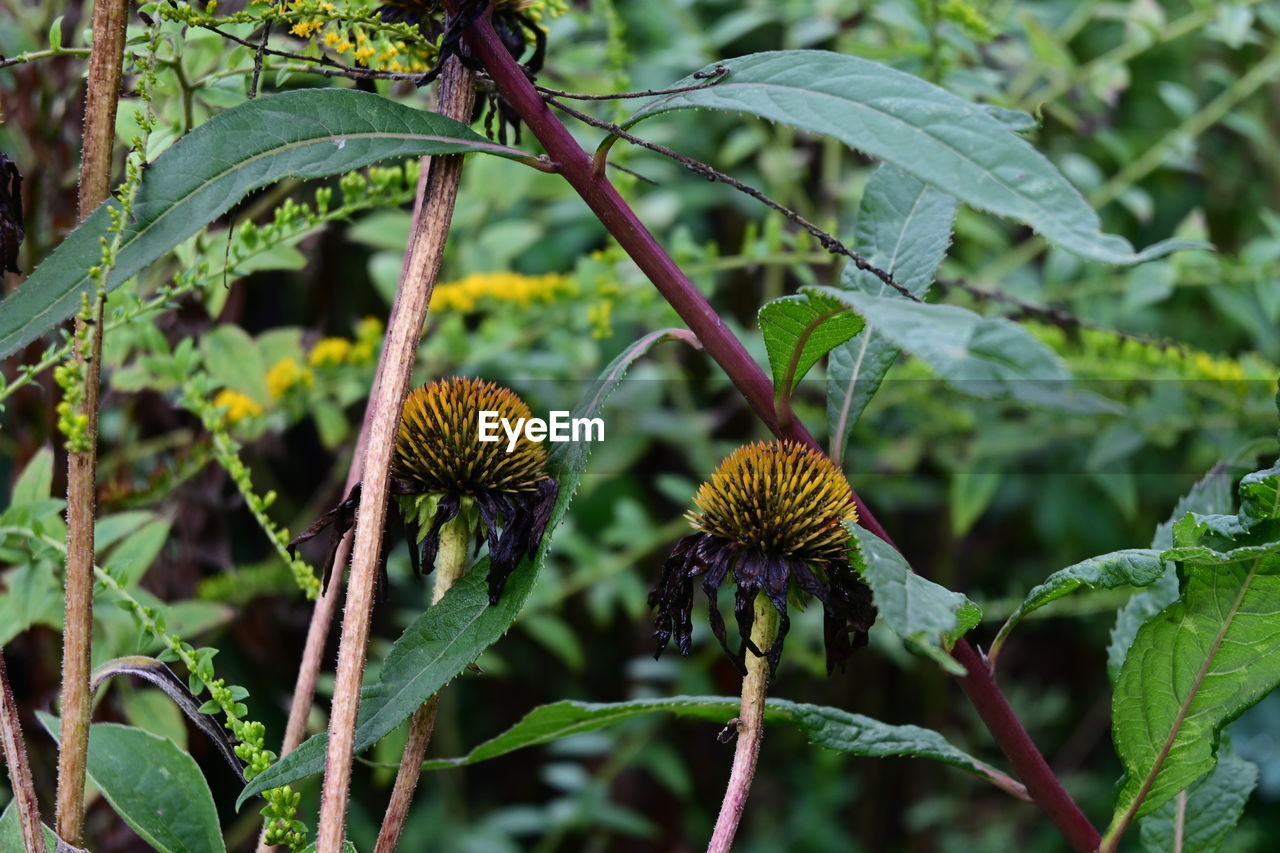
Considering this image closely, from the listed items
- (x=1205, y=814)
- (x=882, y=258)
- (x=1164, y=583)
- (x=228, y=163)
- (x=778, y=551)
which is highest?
(x=228, y=163)

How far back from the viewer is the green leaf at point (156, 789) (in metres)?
0.49

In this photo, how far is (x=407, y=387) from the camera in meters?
0.42

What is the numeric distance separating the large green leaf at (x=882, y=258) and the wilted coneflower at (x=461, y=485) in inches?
5.6

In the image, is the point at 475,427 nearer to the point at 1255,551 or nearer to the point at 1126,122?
the point at 1255,551

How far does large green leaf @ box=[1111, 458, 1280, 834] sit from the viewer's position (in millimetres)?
503

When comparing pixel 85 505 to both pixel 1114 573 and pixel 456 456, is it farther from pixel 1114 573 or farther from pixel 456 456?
pixel 1114 573

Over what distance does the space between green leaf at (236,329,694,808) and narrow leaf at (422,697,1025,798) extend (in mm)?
85

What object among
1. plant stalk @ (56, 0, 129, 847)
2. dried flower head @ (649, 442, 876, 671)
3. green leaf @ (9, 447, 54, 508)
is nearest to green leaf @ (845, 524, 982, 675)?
dried flower head @ (649, 442, 876, 671)

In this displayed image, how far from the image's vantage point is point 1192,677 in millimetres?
523

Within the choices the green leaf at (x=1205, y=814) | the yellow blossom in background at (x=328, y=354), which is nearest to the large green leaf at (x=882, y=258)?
the green leaf at (x=1205, y=814)

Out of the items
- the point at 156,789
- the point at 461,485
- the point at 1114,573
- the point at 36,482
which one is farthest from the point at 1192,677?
the point at 36,482

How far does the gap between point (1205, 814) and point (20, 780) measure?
56 centimetres

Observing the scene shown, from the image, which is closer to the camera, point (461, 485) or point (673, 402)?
point (461, 485)

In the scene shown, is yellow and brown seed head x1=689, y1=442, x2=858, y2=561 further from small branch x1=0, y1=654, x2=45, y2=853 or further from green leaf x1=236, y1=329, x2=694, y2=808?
small branch x1=0, y1=654, x2=45, y2=853
